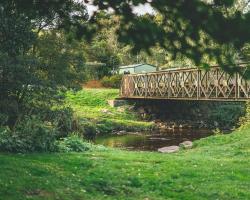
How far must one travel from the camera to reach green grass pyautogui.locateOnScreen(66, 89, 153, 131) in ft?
116

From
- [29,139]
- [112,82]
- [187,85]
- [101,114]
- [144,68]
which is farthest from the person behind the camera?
[144,68]

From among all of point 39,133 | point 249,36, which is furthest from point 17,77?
point 249,36

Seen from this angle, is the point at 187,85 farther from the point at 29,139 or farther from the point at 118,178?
the point at 118,178

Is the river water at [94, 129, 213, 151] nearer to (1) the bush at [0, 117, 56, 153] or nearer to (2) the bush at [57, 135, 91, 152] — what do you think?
(2) the bush at [57, 135, 91, 152]

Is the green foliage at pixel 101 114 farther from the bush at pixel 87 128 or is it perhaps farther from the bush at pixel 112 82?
the bush at pixel 112 82

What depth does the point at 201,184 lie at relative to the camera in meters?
11.7

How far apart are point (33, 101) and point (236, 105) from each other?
81.5 feet

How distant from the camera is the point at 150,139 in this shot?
29578mm

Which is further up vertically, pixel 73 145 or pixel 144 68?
pixel 144 68

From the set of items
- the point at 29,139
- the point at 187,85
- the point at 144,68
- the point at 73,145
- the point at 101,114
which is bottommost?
the point at 101,114

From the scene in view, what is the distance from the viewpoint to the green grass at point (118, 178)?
9.74m

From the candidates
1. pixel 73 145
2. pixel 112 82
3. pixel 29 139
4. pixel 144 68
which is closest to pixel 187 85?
pixel 73 145

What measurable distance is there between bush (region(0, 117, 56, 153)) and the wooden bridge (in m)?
10.7

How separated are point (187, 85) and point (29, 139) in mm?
20985
